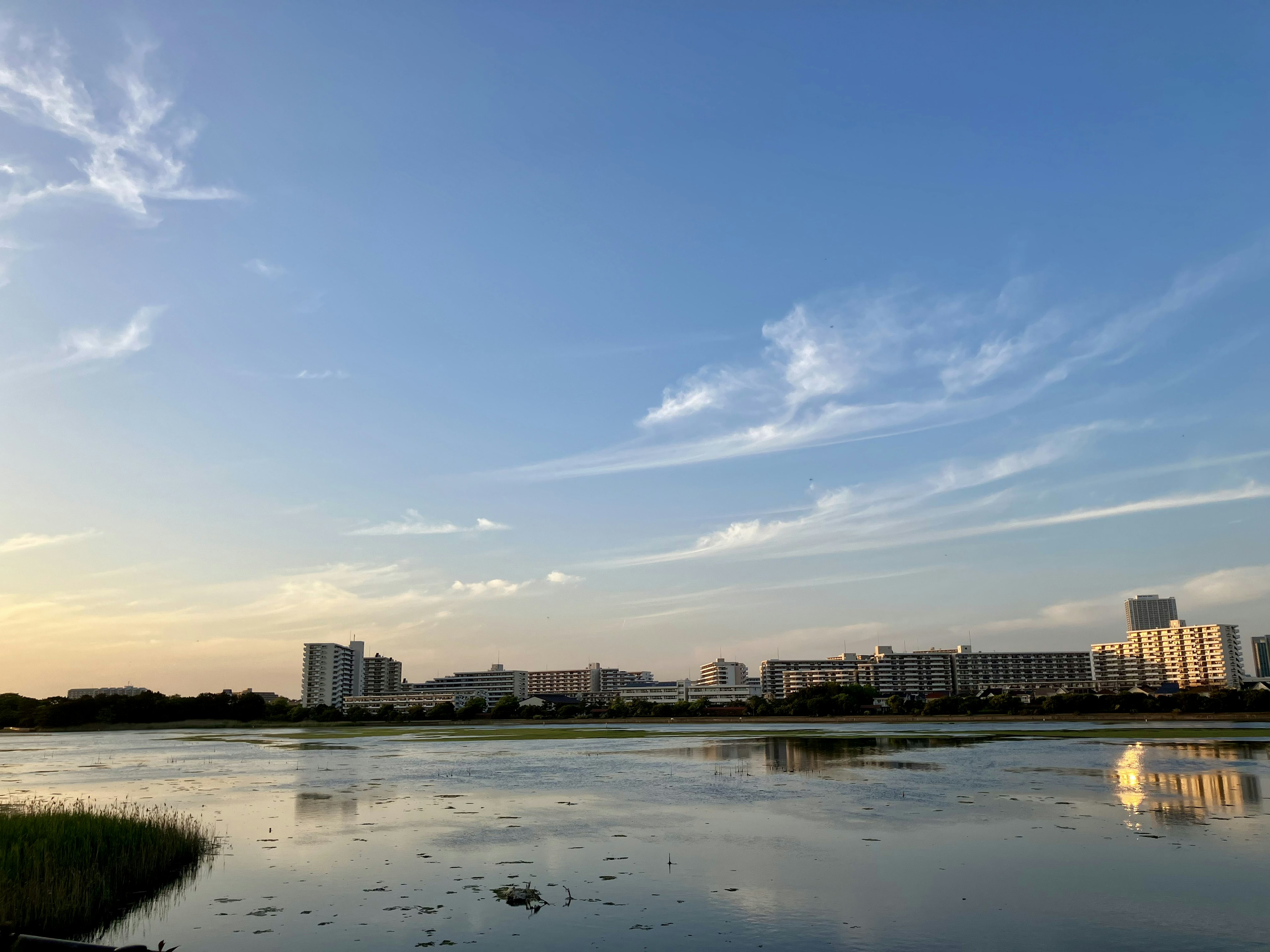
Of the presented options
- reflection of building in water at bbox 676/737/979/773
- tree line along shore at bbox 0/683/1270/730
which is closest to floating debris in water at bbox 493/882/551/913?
reflection of building in water at bbox 676/737/979/773

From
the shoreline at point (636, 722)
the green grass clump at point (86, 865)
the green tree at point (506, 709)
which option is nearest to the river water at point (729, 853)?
the green grass clump at point (86, 865)

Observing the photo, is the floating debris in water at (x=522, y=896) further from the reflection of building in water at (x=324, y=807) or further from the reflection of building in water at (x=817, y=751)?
the reflection of building in water at (x=817, y=751)

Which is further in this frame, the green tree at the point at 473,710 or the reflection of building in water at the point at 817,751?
the green tree at the point at 473,710

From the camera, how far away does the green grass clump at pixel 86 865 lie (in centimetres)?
1750

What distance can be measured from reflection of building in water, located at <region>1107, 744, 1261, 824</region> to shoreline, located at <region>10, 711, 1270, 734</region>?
74.1m

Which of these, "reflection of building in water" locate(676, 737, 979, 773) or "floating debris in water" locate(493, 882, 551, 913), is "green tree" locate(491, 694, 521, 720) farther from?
"floating debris in water" locate(493, 882, 551, 913)

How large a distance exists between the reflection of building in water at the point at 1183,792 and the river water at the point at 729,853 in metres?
0.24

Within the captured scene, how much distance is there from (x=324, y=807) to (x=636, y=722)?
133 metres

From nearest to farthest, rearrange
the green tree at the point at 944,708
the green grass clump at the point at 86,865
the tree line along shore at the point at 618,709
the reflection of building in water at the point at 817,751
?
the green grass clump at the point at 86,865 → the reflection of building in water at the point at 817,751 → the tree line along shore at the point at 618,709 → the green tree at the point at 944,708

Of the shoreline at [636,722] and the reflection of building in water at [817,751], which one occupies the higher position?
the reflection of building in water at [817,751]

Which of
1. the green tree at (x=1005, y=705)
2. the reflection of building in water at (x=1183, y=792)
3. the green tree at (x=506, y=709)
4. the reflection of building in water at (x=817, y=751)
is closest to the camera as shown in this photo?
the reflection of building in water at (x=1183, y=792)

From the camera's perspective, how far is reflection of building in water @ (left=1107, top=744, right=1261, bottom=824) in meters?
30.3

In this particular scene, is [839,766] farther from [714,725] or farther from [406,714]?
[406,714]

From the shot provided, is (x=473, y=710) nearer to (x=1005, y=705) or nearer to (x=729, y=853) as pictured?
(x=1005, y=705)
